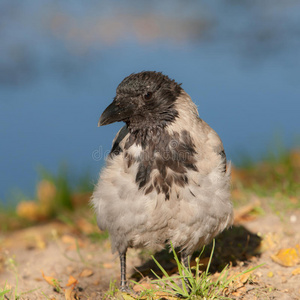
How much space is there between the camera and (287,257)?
425 centimetres

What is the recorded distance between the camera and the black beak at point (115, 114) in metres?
3.77

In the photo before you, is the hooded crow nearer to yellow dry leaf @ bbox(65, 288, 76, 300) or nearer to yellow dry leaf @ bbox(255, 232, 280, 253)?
yellow dry leaf @ bbox(65, 288, 76, 300)

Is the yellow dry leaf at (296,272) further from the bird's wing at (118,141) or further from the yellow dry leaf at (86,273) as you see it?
the yellow dry leaf at (86,273)

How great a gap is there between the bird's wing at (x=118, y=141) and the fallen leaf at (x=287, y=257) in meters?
2.00

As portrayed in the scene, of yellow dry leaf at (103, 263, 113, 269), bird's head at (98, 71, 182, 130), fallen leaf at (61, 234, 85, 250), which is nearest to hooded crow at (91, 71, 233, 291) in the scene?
bird's head at (98, 71, 182, 130)

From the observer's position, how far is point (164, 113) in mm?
3805

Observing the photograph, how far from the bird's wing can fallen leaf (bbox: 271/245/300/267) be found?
2001 mm

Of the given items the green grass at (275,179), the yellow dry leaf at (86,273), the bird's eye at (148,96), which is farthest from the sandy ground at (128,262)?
the bird's eye at (148,96)

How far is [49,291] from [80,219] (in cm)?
253

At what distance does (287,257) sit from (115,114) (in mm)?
2279

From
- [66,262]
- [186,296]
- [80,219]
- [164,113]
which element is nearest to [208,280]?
[186,296]

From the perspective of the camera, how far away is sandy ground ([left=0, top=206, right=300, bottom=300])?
12.9 feet

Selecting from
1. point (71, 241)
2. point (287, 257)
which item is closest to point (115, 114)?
point (287, 257)

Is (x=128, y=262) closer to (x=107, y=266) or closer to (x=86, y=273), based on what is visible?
(x=107, y=266)
